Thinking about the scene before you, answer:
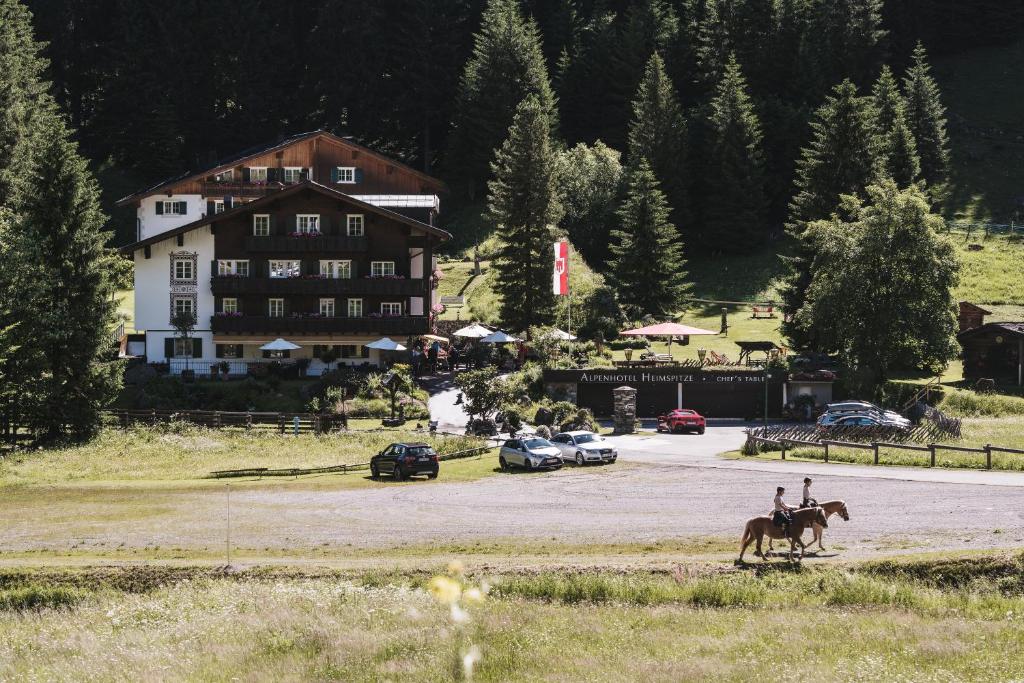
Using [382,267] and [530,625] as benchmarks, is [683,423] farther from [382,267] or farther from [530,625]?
[530,625]

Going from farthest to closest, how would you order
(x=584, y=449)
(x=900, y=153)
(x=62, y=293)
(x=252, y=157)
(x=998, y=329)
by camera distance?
(x=900, y=153), (x=252, y=157), (x=998, y=329), (x=62, y=293), (x=584, y=449)

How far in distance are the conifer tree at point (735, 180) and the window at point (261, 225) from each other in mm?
43647

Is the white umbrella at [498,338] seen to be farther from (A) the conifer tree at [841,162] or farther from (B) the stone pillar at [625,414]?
(A) the conifer tree at [841,162]

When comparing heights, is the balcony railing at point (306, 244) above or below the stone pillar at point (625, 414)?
above

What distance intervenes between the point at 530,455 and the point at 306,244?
103 feet

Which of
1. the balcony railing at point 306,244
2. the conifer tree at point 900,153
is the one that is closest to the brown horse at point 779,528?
the balcony railing at point 306,244

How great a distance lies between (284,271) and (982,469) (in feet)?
148

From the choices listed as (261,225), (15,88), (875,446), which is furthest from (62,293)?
(15,88)

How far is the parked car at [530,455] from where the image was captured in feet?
158

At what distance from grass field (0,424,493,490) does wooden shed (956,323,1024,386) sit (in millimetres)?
32424

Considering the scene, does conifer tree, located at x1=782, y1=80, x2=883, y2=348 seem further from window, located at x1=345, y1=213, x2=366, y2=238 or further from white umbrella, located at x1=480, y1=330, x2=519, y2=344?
window, located at x1=345, y1=213, x2=366, y2=238

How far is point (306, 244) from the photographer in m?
74.8

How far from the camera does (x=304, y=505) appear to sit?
4072 centimetres

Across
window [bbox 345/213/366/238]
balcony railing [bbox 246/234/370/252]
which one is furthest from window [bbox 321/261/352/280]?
window [bbox 345/213/366/238]
